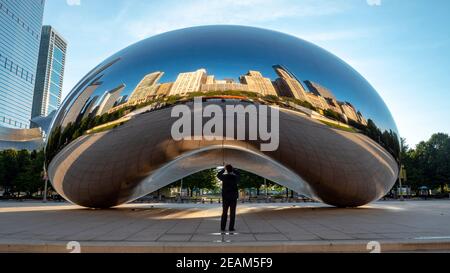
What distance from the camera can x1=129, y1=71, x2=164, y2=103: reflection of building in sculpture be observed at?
8.40m

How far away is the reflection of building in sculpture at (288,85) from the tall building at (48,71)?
176499mm

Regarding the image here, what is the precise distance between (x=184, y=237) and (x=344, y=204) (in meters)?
8.29

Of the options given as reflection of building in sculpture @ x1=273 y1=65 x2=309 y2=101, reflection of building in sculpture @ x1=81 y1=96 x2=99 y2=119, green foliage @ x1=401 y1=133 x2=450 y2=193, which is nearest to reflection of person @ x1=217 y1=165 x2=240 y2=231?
reflection of building in sculpture @ x1=273 y1=65 x2=309 y2=101

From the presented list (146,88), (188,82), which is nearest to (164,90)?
(146,88)

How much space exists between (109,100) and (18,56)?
464ft

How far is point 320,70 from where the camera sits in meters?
8.96

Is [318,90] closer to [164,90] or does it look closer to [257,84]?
[257,84]

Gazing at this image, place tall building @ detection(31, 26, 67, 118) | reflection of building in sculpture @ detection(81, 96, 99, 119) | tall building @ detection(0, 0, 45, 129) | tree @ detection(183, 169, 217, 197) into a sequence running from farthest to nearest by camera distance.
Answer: tall building @ detection(31, 26, 67, 118)
tall building @ detection(0, 0, 45, 129)
tree @ detection(183, 169, 217, 197)
reflection of building in sculpture @ detection(81, 96, 99, 119)

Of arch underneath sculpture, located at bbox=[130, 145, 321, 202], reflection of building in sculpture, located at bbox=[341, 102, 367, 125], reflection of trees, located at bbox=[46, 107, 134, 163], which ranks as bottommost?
arch underneath sculpture, located at bbox=[130, 145, 321, 202]

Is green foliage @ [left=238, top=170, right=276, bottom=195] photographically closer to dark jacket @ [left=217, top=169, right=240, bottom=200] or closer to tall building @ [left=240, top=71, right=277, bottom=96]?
tall building @ [left=240, top=71, right=277, bottom=96]

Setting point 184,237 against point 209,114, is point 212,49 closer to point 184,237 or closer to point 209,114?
point 209,114

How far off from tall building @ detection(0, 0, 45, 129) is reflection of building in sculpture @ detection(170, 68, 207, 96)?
433ft

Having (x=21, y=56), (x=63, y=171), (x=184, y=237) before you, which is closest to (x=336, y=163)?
(x=184, y=237)

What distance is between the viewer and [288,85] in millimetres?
8453
